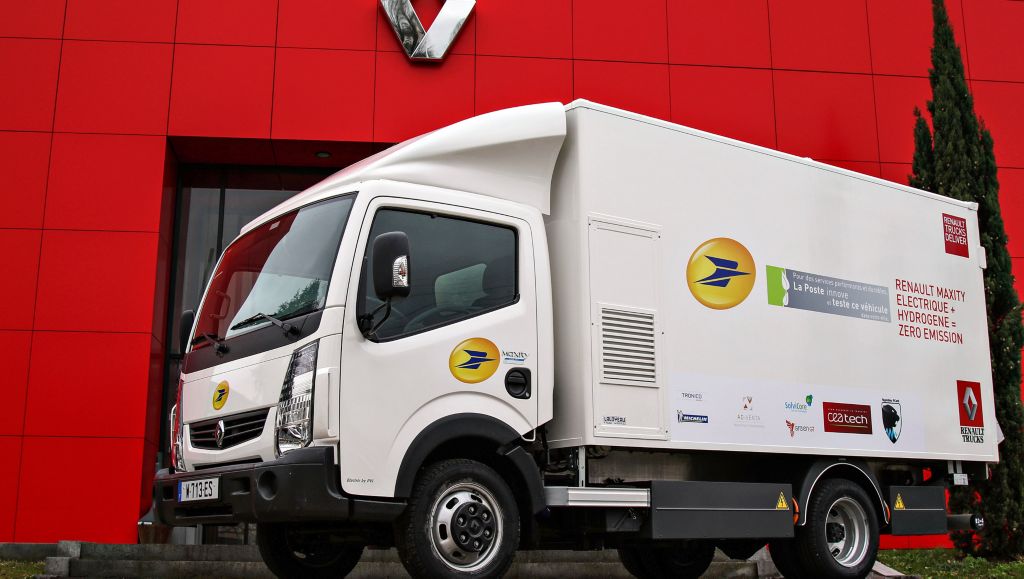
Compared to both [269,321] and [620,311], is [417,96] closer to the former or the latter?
[620,311]

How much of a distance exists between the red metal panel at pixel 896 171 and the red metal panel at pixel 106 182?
988 cm

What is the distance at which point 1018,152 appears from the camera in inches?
564

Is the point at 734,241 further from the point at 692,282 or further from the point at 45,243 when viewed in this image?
the point at 45,243

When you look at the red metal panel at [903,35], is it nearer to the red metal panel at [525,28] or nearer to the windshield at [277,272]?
the red metal panel at [525,28]

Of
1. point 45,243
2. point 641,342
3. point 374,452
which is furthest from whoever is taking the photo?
point 45,243

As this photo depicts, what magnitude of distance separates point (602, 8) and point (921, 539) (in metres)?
8.34

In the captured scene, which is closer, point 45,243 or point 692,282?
point 692,282

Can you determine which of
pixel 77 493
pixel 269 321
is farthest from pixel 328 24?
pixel 269 321

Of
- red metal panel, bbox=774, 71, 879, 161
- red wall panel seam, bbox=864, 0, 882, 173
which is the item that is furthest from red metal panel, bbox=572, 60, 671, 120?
red wall panel seam, bbox=864, 0, 882, 173

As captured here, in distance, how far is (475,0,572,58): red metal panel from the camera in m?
13.6

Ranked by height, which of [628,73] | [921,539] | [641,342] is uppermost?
[628,73]

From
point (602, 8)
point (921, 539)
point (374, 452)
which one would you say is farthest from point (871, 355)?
point (602, 8)

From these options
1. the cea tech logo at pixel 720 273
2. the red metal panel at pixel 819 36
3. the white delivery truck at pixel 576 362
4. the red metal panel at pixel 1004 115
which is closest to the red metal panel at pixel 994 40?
the red metal panel at pixel 1004 115

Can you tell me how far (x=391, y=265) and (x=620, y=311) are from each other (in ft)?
5.99
